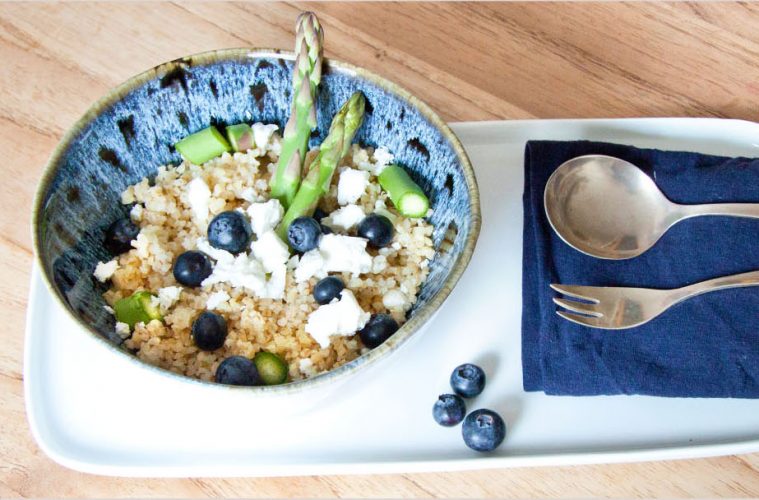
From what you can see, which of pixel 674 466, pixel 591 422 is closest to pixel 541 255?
A: pixel 591 422

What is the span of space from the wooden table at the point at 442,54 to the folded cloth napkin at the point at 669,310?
0.90ft

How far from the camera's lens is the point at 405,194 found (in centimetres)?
119

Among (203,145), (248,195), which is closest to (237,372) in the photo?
(248,195)

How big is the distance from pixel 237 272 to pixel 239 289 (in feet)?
0.09

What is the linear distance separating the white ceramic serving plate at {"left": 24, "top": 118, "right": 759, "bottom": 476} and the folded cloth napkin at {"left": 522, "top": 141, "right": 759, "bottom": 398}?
46mm

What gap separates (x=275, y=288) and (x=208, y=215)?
172 mm

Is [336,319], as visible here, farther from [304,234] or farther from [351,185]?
[351,185]

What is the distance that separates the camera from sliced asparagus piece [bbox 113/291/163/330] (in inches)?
43.4

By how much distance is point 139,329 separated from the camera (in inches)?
43.3

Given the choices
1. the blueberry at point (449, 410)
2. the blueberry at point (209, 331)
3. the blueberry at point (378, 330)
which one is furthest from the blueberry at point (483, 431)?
the blueberry at point (209, 331)

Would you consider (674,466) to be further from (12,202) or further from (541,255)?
(12,202)

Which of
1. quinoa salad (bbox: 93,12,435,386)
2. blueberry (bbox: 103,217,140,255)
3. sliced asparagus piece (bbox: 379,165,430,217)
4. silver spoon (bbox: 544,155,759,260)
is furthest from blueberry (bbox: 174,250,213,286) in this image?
silver spoon (bbox: 544,155,759,260)

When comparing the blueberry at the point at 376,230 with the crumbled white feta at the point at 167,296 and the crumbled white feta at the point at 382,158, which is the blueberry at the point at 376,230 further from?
the crumbled white feta at the point at 167,296

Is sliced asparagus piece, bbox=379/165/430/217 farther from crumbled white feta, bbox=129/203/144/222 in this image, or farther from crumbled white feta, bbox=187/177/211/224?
crumbled white feta, bbox=129/203/144/222
